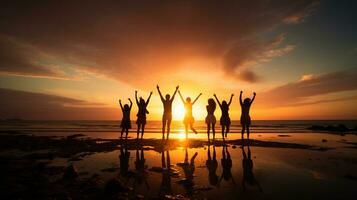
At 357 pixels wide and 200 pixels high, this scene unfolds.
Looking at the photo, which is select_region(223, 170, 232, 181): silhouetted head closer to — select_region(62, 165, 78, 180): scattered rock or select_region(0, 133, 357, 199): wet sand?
select_region(0, 133, 357, 199): wet sand

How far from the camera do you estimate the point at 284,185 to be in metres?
7.14

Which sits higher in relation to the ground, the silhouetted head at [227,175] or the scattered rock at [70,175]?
the scattered rock at [70,175]

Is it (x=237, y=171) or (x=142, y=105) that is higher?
(x=142, y=105)

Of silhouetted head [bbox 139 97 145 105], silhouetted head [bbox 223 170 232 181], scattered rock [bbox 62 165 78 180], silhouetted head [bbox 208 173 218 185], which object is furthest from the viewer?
silhouetted head [bbox 139 97 145 105]

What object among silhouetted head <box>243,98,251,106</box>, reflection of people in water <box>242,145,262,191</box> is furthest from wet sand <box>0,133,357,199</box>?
silhouetted head <box>243,98,251,106</box>

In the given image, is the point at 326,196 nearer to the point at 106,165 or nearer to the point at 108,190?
the point at 108,190

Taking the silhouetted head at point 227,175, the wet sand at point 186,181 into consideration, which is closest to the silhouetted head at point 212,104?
the wet sand at point 186,181

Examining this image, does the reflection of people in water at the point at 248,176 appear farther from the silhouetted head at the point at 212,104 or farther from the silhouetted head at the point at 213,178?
the silhouetted head at the point at 212,104

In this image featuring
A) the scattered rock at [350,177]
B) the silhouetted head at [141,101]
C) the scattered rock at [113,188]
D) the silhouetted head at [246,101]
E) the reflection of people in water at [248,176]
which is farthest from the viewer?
the silhouetted head at [141,101]

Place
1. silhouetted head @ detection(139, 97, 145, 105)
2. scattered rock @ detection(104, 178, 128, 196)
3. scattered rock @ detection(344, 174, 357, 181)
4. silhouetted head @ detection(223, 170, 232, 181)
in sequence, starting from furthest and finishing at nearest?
silhouetted head @ detection(139, 97, 145, 105), silhouetted head @ detection(223, 170, 232, 181), scattered rock @ detection(344, 174, 357, 181), scattered rock @ detection(104, 178, 128, 196)

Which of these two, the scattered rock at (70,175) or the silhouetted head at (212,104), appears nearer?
the scattered rock at (70,175)

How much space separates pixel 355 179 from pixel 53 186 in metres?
10.1

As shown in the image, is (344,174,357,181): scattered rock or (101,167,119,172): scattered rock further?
(101,167,119,172): scattered rock

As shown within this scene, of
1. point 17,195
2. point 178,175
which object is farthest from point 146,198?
point 17,195
